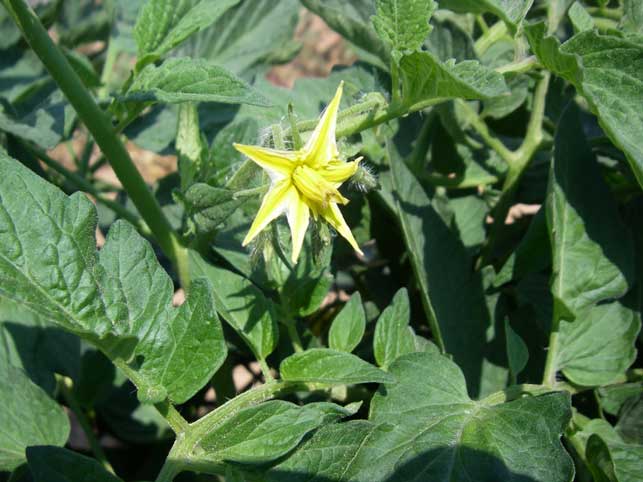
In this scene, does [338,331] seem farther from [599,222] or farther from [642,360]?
[642,360]

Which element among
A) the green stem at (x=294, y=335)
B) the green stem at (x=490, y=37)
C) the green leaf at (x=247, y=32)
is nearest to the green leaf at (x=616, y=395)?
the green stem at (x=294, y=335)

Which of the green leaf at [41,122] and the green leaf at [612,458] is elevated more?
the green leaf at [41,122]

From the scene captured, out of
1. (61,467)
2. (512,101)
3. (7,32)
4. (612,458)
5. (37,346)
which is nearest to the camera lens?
(61,467)

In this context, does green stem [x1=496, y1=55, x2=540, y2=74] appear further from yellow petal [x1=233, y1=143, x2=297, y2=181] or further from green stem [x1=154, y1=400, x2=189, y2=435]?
green stem [x1=154, y1=400, x2=189, y2=435]

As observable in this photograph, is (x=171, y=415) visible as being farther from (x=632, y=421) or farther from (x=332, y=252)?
(x=632, y=421)

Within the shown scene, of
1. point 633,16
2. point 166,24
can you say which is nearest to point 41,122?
point 166,24

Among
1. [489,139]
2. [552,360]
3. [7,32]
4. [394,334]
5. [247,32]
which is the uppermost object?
[7,32]

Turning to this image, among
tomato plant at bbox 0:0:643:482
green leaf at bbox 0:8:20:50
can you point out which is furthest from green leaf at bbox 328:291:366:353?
green leaf at bbox 0:8:20:50

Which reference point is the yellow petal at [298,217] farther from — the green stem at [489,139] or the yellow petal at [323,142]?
the green stem at [489,139]
